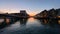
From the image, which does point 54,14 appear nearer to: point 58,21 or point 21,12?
point 58,21

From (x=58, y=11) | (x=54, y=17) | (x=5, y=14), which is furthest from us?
(x=58, y=11)

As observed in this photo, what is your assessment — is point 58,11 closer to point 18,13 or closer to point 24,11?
point 24,11

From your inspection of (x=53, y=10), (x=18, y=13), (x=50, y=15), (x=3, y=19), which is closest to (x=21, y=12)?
(x=18, y=13)

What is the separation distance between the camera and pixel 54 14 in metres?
7.93

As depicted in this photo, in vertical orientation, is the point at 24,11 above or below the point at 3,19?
above

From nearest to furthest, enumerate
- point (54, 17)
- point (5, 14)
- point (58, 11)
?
1. point (5, 14)
2. point (54, 17)
3. point (58, 11)

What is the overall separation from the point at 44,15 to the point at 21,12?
163 centimetres

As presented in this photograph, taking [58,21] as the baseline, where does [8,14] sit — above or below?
above

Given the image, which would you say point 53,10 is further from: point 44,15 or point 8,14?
point 8,14

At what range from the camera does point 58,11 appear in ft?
28.1

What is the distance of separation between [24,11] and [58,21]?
9.77 ft

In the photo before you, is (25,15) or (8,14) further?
(25,15)

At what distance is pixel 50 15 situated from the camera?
7.74 metres

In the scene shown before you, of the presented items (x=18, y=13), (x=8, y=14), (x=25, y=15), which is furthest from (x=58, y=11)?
(x=8, y=14)
